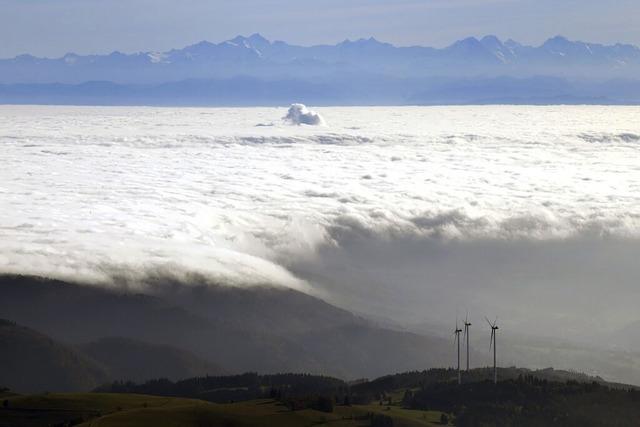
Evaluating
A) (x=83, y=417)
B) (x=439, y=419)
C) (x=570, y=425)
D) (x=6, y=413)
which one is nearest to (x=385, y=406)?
(x=439, y=419)

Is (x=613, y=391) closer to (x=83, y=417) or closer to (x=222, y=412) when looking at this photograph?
(x=222, y=412)

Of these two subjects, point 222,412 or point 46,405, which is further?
point 46,405

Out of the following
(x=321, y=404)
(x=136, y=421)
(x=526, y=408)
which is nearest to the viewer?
(x=136, y=421)

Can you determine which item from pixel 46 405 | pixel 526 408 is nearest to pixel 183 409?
pixel 46 405

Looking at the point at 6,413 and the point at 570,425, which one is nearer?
the point at 570,425

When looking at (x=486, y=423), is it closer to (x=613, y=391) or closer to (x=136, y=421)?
(x=613, y=391)

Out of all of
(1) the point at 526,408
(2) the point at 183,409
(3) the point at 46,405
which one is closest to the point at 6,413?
(3) the point at 46,405

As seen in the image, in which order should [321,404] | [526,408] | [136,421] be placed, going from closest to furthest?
[136,421], [321,404], [526,408]
